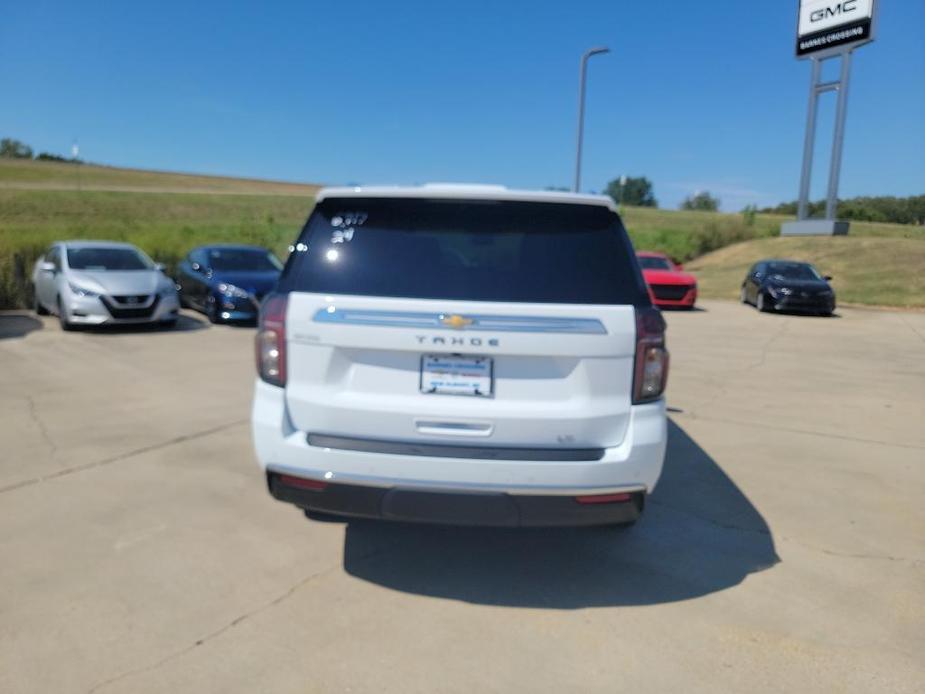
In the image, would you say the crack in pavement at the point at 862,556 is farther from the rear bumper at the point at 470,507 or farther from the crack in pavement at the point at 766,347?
the crack in pavement at the point at 766,347

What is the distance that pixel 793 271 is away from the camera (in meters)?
19.3

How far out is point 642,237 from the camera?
4725 centimetres

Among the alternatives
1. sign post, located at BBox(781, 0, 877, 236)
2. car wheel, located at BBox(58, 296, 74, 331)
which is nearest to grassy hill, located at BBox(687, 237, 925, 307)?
sign post, located at BBox(781, 0, 877, 236)

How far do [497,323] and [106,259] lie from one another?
1182 cm

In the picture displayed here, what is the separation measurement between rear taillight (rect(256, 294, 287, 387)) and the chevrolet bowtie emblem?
0.73 m

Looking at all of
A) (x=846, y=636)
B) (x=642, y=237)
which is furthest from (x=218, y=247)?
(x=642, y=237)

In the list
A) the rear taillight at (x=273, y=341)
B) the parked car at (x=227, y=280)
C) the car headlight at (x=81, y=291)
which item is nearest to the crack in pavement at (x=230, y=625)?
the rear taillight at (x=273, y=341)

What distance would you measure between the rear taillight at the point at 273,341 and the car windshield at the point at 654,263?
16.8m

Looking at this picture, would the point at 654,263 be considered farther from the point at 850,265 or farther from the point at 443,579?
the point at 443,579

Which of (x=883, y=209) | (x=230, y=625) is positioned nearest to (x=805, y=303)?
(x=230, y=625)

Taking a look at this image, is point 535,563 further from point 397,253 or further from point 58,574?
point 58,574

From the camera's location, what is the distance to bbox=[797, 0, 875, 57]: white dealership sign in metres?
29.5

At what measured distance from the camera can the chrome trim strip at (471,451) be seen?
9.58 feet

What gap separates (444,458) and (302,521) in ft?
5.15
